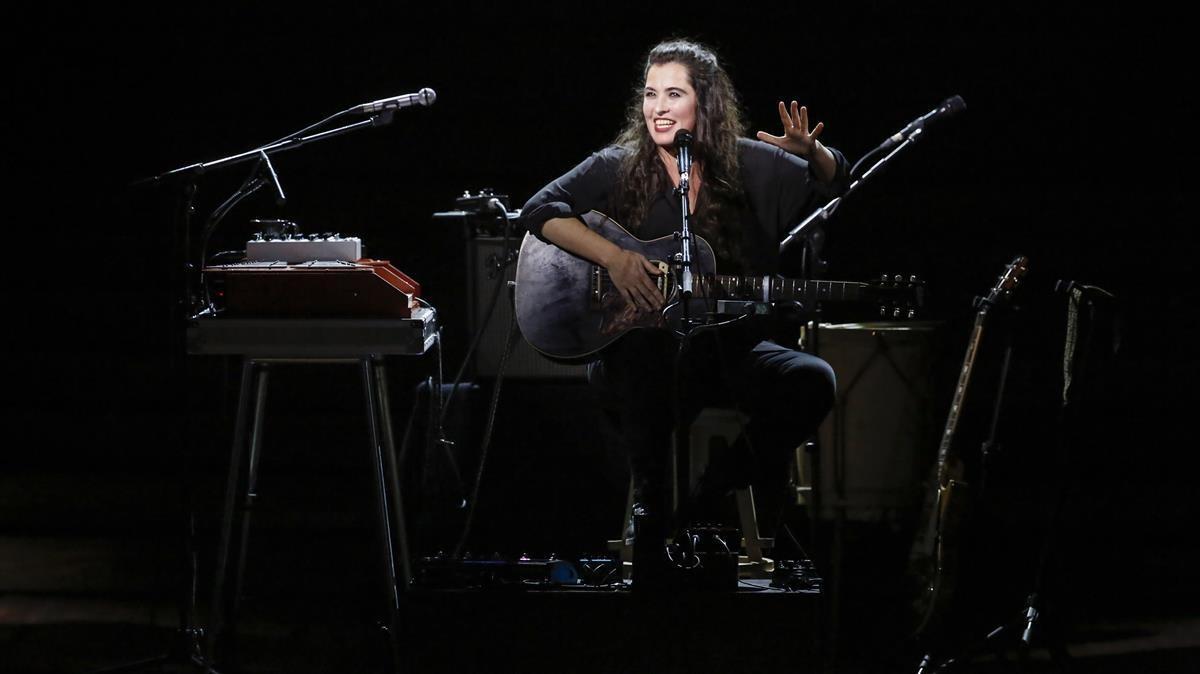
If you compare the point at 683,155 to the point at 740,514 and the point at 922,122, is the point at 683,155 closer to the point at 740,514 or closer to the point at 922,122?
the point at 922,122

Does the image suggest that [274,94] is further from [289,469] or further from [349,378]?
[289,469]

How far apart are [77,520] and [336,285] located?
7.44ft

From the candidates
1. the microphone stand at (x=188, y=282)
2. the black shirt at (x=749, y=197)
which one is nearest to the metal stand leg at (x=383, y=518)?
the microphone stand at (x=188, y=282)

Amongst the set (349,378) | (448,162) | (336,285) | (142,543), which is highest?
(448,162)

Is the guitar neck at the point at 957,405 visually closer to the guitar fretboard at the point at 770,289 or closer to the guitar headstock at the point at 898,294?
the guitar headstock at the point at 898,294

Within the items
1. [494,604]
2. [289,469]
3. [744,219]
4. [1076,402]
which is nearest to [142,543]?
[289,469]

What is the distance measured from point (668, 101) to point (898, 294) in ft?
2.79

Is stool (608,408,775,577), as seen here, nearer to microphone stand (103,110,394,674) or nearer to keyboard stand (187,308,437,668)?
A: keyboard stand (187,308,437,668)

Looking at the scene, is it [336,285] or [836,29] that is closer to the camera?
[336,285]

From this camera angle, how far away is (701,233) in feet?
11.4

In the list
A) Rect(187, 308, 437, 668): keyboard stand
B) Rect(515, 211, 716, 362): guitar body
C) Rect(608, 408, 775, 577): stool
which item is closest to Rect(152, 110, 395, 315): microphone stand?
Rect(187, 308, 437, 668): keyboard stand

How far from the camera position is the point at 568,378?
4465mm

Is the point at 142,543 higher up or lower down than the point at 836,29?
lower down

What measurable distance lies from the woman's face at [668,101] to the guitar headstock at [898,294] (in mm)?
715
